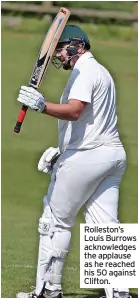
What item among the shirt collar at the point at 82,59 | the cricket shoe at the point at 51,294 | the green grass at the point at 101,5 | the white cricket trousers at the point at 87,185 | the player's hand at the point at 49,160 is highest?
the green grass at the point at 101,5

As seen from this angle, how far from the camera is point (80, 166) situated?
746 cm

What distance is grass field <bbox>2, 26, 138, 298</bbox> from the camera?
8883mm

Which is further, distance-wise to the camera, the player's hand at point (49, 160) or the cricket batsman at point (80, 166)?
the player's hand at point (49, 160)

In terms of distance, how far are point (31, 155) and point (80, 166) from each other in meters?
7.89

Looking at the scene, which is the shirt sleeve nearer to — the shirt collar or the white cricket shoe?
the shirt collar

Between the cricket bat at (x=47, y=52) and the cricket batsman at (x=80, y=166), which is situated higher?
the cricket bat at (x=47, y=52)

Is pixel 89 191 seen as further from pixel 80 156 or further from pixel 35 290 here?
pixel 35 290

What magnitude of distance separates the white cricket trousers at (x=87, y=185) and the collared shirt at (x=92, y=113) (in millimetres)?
75

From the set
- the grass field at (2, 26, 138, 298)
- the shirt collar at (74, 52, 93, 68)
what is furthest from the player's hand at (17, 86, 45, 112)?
the grass field at (2, 26, 138, 298)

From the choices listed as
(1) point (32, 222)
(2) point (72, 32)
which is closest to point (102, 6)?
(1) point (32, 222)

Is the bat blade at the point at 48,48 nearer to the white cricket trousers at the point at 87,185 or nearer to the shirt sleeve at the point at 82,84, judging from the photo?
the shirt sleeve at the point at 82,84

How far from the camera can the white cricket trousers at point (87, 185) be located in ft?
24.5

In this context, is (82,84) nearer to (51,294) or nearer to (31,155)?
(51,294)

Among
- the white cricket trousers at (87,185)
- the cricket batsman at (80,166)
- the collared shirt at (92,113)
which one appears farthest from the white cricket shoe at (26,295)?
the collared shirt at (92,113)
